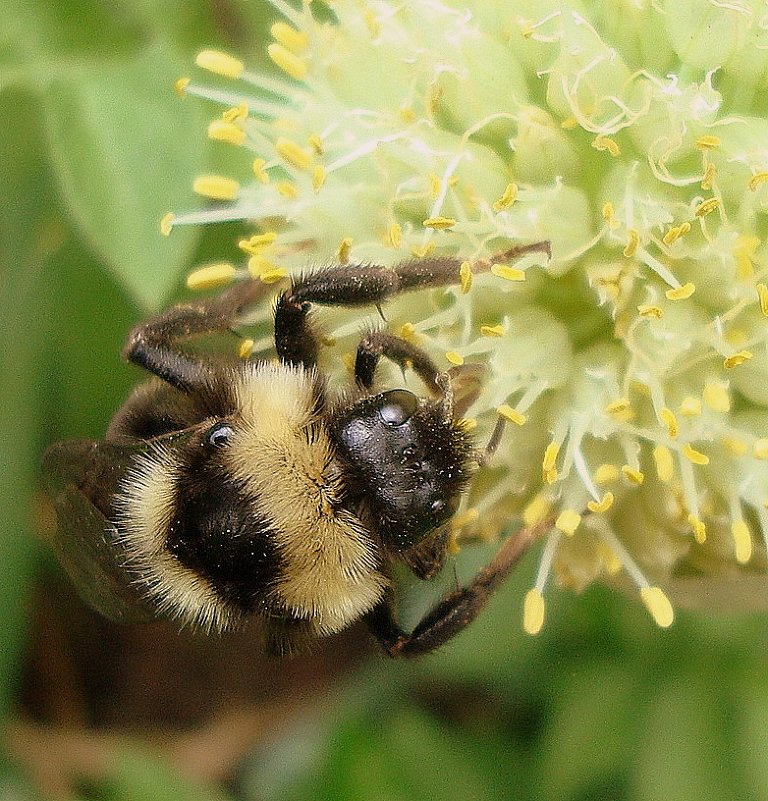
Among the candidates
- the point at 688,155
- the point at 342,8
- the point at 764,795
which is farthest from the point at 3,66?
the point at 764,795

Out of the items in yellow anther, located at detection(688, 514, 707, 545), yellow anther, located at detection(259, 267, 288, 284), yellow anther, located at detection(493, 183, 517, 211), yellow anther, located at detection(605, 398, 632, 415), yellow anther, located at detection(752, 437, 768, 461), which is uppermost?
yellow anther, located at detection(493, 183, 517, 211)

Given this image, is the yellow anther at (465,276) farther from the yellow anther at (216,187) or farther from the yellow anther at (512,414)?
the yellow anther at (216,187)

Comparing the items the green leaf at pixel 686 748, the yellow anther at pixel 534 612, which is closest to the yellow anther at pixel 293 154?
the yellow anther at pixel 534 612

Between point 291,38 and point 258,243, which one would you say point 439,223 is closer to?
point 258,243

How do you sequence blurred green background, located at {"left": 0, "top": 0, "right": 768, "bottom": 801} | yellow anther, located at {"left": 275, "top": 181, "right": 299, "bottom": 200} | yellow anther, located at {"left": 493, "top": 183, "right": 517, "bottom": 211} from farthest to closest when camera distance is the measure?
blurred green background, located at {"left": 0, "top": 0, "right": 768, "bottom": 801} < yellow anther, located at {"left": 275, "top": 181, "right": 299, "bottom": 200} < yellow anther, located at {"left": 493, "top": 183, "right": 517, "bottom": 211}

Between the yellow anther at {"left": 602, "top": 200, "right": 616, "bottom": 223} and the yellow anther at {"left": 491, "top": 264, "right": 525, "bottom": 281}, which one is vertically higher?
the yellow anther at {"left": 602, "top": 200, "right": 616, "bottom": 223}

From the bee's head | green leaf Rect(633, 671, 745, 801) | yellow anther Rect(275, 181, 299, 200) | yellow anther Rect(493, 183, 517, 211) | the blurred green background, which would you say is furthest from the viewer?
green leaf Rect(633, 671, 745, 801)

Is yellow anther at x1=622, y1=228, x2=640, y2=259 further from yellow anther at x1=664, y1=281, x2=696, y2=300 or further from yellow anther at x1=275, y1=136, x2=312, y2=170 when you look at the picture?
yellow anther at x1=275, y1=136, x2=312, y2=170

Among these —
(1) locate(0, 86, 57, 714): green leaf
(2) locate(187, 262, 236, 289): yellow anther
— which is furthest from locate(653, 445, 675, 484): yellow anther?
(1) locate(0, 86, 57, 714): green leaf
